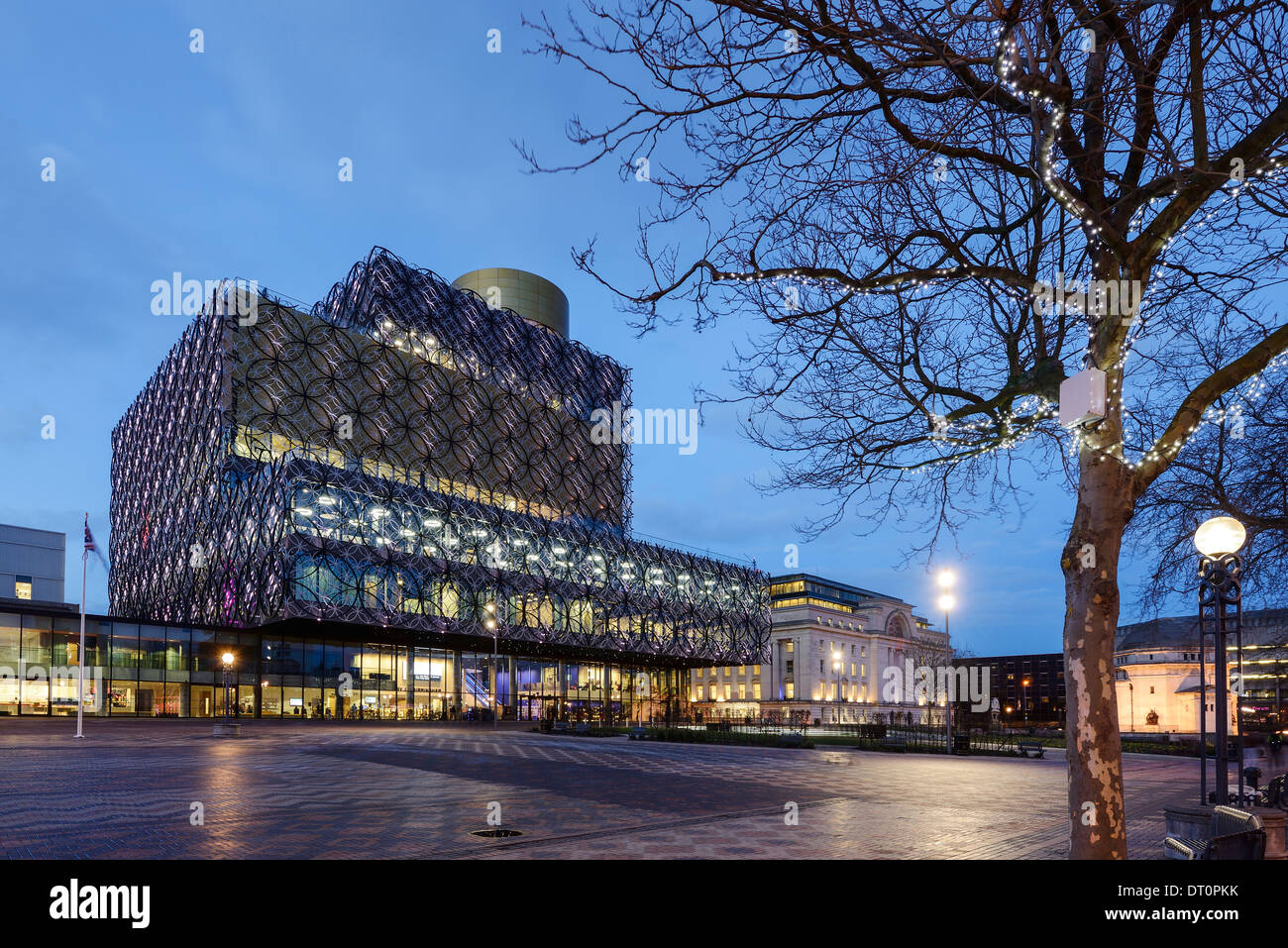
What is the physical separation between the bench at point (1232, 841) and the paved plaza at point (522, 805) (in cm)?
353

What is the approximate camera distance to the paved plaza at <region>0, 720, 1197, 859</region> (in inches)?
425

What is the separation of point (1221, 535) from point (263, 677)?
61.2 m

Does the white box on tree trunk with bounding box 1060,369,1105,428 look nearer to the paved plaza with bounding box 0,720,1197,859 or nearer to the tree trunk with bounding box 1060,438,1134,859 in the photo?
the tree trunk with bounding box 1060,438,1134,859

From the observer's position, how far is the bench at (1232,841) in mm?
5664

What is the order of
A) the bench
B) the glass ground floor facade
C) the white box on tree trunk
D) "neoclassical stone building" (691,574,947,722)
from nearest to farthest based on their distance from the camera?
the bench
the white box on tree trunk
the glass ground floor facade
"neoclassical stone building" (691,574,947,722)

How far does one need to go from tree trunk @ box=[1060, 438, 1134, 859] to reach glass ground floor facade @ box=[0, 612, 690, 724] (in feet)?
152

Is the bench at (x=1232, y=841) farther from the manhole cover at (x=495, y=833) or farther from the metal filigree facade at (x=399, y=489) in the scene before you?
the metal filigree facade at (x=399, y=489)

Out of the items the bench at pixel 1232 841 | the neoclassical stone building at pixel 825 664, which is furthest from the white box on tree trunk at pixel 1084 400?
the neoclassical stone building at pixel 825 664

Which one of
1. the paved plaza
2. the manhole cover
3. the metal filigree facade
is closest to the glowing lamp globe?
the paved plaza

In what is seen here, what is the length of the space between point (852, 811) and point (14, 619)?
53.7 metres

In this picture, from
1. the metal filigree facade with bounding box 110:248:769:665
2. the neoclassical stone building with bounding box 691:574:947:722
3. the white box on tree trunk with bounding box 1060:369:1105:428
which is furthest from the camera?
the neoclassical stone building with bounding box 691:574:947:722

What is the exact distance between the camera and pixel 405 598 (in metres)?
60.6

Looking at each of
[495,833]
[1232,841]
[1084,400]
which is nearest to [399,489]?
[495,833]

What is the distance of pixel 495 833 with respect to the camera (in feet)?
37.5
